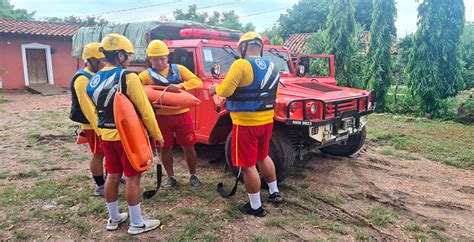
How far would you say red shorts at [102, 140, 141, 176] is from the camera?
9.68 ft

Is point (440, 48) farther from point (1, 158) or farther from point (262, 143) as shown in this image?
point (1, 158)

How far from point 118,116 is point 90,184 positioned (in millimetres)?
2131

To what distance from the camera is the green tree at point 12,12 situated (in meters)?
29.8

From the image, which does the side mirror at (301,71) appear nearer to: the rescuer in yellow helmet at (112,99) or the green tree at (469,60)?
the rescuer in yellow helmet at (112,99)

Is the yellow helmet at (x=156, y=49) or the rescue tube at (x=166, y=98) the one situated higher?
the yellow helmet at (x=156, y=49)

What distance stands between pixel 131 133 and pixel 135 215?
2.77 feet

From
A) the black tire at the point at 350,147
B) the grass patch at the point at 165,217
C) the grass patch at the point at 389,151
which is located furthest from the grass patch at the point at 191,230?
the grass patch at the point at 389,151

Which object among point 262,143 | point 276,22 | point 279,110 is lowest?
point 262,143

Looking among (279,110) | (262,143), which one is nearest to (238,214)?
(262,143)

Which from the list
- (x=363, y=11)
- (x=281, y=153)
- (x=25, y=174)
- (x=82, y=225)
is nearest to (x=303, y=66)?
(x=281, y=153)

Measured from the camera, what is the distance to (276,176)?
4.18m

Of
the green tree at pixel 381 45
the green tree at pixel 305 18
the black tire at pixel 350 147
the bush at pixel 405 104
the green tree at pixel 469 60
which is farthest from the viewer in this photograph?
the green tree at pixel 305 18

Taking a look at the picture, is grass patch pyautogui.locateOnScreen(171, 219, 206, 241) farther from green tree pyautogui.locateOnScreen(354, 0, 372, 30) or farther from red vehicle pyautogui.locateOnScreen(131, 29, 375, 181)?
green tree pyautogui.locateOnScreen(354, 0, 372, 30)

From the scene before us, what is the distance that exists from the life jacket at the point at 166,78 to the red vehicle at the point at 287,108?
0.42 metres
